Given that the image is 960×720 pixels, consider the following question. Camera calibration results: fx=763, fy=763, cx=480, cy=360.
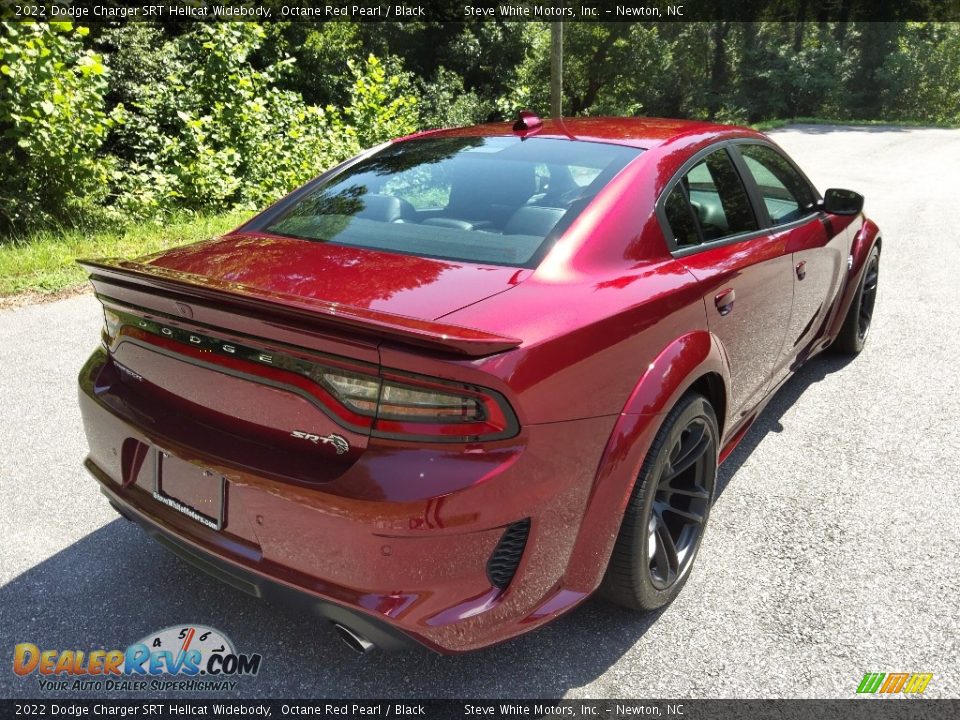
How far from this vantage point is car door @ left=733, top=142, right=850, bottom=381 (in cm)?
334

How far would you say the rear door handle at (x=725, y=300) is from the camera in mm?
2617

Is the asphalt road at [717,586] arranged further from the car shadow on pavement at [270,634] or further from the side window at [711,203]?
the side window at [711,203]

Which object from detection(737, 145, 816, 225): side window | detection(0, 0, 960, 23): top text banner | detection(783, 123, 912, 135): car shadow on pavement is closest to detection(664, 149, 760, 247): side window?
detection(737, 145, 816, 225): side window

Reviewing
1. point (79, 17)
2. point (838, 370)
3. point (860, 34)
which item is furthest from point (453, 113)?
point (860, 34)

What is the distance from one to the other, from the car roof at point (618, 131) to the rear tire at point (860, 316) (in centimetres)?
163

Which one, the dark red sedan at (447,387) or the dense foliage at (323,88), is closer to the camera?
the dark red sedan at (447,387)

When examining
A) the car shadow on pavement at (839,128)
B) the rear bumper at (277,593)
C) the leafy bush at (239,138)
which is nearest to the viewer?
the rear bumper at (277,593)

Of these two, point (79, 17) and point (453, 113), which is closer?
point (79, 17)

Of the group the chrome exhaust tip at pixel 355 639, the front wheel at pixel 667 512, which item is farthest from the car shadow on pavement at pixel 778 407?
the chrome exhaust tip at pixel 355 639

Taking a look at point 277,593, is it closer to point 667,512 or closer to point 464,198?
point 667,512

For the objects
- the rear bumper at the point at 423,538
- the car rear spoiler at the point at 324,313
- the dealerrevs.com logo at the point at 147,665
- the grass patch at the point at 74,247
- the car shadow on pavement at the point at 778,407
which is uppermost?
the car rear spoiler at the point at 324,313

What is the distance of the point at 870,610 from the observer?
2510 millimetres

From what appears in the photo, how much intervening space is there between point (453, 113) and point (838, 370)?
2075 centimetres

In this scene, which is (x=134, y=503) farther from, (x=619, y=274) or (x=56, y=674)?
(x=619, y=274)
